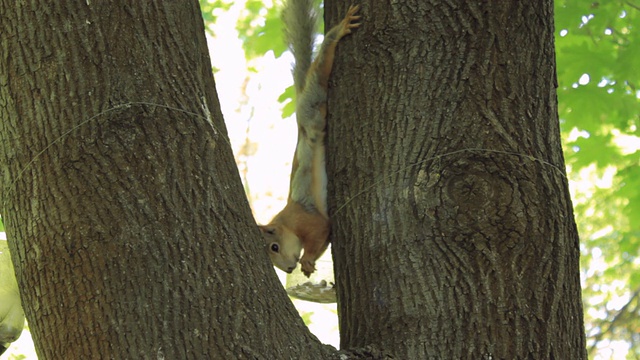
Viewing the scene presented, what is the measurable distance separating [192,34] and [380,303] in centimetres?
93

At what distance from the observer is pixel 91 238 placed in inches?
71.4

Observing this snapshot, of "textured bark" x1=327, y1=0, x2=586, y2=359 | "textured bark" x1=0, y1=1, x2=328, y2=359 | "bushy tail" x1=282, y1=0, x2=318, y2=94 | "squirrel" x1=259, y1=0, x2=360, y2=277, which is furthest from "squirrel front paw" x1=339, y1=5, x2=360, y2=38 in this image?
"bushy tail" x1=282, y1=0, x2=318, y2=94

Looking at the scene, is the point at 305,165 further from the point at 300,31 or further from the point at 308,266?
the point at 300,31

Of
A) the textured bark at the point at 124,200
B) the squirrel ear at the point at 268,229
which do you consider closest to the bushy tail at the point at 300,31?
the squirrel ear at the point at 268,229

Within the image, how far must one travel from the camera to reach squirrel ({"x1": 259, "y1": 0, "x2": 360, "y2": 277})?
3.19 metres

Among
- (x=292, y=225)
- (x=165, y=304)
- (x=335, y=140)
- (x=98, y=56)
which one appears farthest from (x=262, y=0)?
(x=165, y=304)

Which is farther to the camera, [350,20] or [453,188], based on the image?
[350,20]

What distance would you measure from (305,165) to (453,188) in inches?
50.3

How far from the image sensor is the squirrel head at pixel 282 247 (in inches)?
141

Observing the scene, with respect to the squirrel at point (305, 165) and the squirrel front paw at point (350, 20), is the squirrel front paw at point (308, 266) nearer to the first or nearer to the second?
the squirrel at point (305, 165)

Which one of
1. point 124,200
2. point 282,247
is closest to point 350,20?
point 124,200

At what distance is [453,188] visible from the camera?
213 cm

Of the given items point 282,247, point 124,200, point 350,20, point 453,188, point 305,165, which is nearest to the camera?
point 124,200

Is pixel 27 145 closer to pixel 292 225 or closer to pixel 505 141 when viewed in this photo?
pixel 505 141
